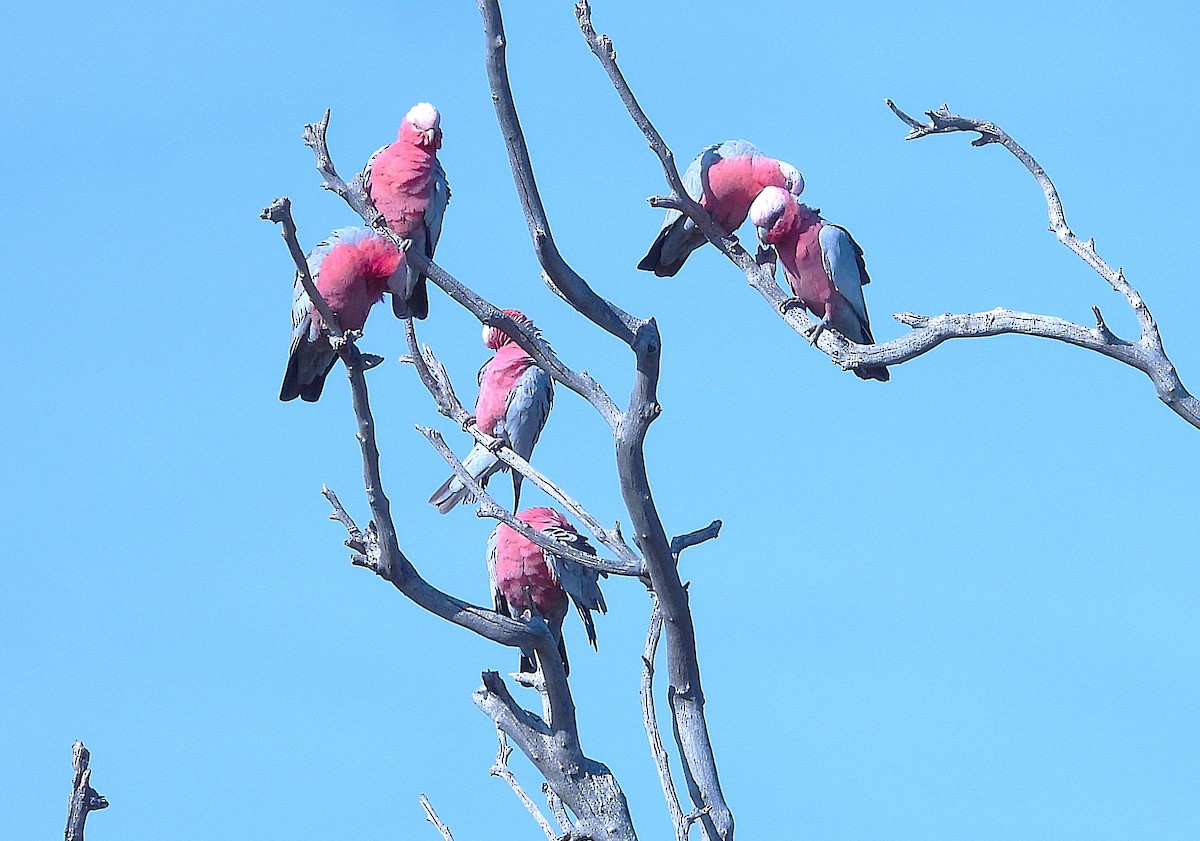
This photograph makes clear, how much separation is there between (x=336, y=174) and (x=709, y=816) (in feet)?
8.73

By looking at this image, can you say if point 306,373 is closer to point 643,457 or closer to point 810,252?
point 643,457

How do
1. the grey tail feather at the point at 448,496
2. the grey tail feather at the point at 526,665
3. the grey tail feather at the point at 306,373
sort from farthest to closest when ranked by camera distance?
the grey tail feather at the point at 448,496
the grey tail feather at the point at 306,373
the grey tail feather at the point at 526,665

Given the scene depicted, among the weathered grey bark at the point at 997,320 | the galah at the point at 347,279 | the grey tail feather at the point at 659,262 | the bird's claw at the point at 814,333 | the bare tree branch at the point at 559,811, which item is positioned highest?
the grey tail feather at the point at 659,262

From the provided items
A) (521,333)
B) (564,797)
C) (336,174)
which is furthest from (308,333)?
(564,797)

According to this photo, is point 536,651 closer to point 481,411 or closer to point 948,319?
point 948,319

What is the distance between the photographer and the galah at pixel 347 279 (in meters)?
6.51

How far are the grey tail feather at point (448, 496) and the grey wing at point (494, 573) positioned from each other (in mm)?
842

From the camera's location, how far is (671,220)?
24.9ft

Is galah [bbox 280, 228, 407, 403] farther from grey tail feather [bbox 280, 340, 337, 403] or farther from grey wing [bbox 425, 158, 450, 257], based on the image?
grey wing [bbox 425, 158, 450, 257]

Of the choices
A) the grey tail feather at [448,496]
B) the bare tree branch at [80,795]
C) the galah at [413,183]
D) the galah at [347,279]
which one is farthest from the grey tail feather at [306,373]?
the bare tree branch at [80,795]

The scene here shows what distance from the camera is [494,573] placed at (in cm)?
745

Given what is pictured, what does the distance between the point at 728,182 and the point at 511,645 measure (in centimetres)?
276

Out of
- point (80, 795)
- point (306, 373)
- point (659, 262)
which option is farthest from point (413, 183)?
point (80, 795)

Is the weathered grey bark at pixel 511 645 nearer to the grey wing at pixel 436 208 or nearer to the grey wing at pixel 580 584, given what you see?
the grey wing at pixel 580 584
